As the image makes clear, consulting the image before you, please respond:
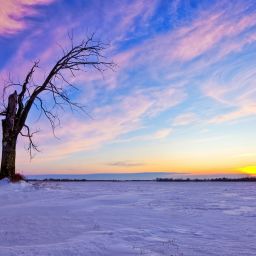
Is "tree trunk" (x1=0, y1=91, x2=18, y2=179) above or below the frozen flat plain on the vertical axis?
above

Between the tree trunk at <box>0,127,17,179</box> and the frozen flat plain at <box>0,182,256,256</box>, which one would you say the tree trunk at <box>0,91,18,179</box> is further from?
the frozen flat plain at <box>0,182,256,256</box>

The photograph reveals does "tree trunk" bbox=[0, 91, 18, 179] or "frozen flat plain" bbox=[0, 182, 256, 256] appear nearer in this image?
"frozen flat plain" bbox=[0, 182, 256, 256]

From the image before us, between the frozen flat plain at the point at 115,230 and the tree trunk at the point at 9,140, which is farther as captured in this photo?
the tree trunk at the point at 9,140

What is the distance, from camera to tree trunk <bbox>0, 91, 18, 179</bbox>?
1819 centimetres

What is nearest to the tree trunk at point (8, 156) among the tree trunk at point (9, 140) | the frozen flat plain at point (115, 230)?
the tree trunk at point (9, 140)

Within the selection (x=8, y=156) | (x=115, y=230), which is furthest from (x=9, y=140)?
(x=115, y=230)

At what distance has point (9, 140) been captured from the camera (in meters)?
18.7

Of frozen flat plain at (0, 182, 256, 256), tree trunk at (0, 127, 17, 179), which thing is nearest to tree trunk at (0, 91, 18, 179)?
tree trunk at (0, 127, 17, 179)

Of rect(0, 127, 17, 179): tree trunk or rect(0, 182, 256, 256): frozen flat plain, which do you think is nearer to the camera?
rect(0, 182, 256, 256): frozen flat plain

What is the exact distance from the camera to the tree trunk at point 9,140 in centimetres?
1819

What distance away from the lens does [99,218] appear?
31.3 feet

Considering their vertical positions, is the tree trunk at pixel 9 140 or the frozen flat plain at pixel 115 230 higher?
the tree trunk at pixel 9 140

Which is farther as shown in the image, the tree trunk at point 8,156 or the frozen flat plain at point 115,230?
the tree trunk at point 8,156

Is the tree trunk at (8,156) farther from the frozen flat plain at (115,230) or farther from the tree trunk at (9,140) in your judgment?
the frozen flat plain at (115,230)
